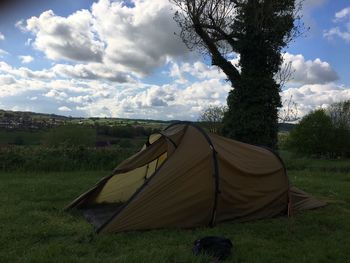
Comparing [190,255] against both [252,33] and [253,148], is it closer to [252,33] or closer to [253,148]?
[253,148]

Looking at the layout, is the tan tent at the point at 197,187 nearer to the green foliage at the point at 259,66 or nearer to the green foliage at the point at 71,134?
the green foliage at the point at 259,66

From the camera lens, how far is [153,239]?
639 cm

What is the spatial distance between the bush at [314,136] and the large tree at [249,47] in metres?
26.4

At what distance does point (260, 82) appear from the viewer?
16656 millimetres

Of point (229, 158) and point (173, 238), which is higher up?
point (229, 158)

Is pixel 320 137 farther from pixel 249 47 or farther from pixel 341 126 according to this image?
pixel 249 47

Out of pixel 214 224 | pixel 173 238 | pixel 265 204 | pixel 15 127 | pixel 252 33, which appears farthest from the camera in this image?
pixel 15 127

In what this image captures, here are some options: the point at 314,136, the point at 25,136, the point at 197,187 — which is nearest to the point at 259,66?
the point at 197,187

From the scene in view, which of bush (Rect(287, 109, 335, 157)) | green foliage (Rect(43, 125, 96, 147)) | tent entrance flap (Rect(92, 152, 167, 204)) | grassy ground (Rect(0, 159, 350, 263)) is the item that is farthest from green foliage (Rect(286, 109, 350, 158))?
tent entrance flap (Rect(92, 152, 167, 204))

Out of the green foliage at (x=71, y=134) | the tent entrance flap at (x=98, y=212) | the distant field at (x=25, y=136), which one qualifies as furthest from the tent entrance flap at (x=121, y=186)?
the green foliage at (x=71, y=134)

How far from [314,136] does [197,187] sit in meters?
37.1

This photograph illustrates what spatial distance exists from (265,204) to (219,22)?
1018 centimetres

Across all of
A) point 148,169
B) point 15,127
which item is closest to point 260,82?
point 148,169

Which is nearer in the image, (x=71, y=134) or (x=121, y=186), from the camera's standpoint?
(x=121, y=186)
